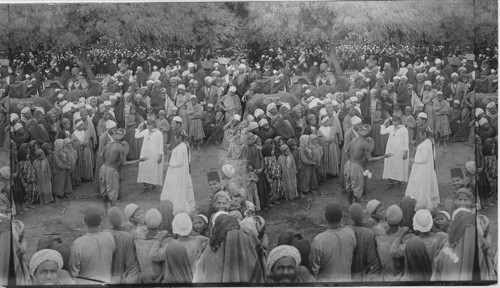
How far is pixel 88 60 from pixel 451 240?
5105 mm

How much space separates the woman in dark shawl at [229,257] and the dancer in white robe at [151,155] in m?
0.98

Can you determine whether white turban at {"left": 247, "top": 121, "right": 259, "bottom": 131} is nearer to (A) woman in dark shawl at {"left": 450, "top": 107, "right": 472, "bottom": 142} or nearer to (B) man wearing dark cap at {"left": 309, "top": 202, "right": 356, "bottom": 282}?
(B) man wearing dark cap at {"left": 309, "top": 202, "right": 356, "bottom": 282}

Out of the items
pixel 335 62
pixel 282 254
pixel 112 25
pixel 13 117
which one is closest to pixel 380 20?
pixel 335 62

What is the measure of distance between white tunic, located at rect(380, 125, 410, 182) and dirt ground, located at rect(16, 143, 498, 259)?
0.34 ft

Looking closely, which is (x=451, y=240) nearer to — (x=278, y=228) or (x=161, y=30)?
(x=278, y=228)

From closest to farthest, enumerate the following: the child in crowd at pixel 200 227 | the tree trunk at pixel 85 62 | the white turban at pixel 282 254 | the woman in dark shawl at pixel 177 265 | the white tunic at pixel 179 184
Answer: the white turban at pixel 282 254
the woman in dark shawl at pixel 177 265
the child in crowd at pixel 200 227
the white tunic at pixel 179 184
the tree trunk at pixel 85 62

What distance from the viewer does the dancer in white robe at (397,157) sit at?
10.2 meters

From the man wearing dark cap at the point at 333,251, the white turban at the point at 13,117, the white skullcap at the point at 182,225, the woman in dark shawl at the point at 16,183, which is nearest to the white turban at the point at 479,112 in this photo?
the man wearing dark cap at the point at 333,251

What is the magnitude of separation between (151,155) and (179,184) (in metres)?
0.52

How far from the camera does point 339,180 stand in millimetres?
10266

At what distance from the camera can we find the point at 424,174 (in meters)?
10.2

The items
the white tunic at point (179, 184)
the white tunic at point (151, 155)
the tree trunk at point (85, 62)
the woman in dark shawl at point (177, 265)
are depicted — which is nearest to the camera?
the woman in dark shawl at point (177, 265)

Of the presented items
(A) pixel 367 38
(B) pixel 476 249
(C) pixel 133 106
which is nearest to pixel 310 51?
(A) pixel 367 38

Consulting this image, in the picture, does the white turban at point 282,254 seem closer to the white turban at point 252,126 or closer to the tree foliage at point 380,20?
the white turban at point 252,126
